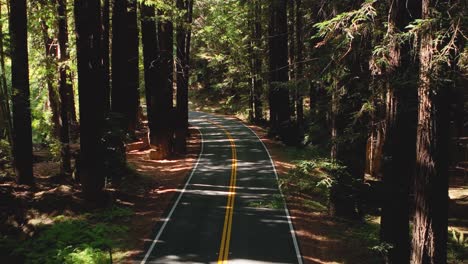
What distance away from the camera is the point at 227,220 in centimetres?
1684

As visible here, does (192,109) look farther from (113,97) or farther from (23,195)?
(23,195)

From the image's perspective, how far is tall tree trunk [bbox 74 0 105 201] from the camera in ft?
50.7

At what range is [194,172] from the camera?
2558 centimetres

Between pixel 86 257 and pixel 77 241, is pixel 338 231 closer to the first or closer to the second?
pixel 86 257

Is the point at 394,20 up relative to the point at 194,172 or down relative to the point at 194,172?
up

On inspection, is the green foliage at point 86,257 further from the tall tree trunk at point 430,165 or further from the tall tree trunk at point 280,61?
the tall tree trunk at point 280,61

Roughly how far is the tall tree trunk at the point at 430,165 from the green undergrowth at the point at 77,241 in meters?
8.41

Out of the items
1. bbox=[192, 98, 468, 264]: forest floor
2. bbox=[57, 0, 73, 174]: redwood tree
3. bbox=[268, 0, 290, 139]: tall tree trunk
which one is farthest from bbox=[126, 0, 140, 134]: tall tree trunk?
bbox=[192, 98, 468, 264]: forest floor

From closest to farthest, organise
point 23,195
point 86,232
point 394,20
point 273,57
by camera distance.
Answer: point 394,20
point 86,232
point 23,195
point 273,57

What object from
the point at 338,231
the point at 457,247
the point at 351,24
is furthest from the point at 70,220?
the point at 457,247

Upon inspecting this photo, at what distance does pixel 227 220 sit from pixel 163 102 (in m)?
12.7

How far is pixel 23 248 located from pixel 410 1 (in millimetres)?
12473

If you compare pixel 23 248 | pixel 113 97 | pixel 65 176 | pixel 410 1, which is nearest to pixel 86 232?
pixel 23 248

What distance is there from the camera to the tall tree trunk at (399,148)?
9.33 m
